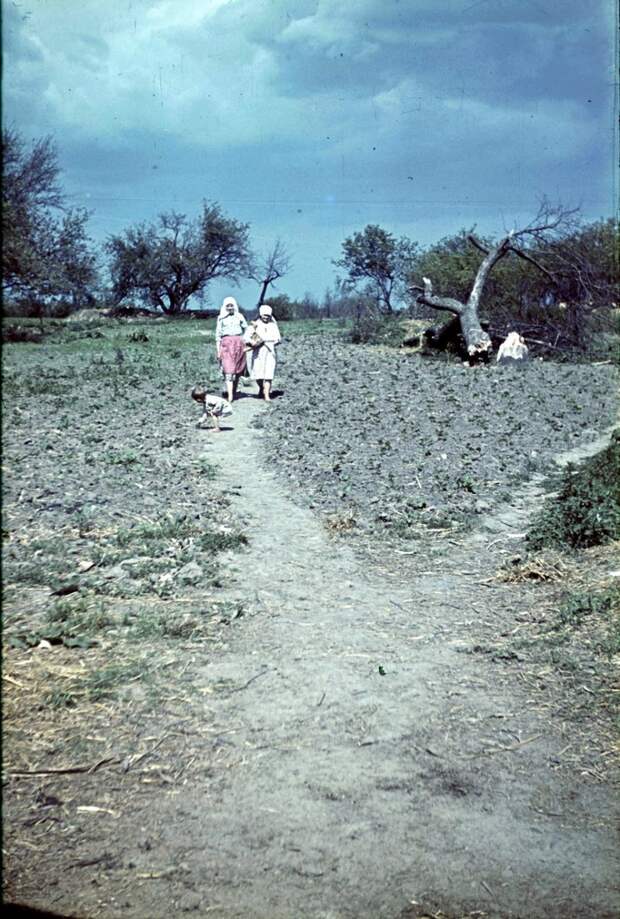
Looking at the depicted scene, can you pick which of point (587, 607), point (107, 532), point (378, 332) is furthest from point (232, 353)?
point (378, 332)

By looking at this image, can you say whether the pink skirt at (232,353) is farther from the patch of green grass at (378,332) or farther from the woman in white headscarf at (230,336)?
the patch of green grass at (378,332)

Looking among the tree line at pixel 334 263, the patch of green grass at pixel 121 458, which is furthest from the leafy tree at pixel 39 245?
the patch of green grass at pixel 121 458

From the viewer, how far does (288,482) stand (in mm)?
9758

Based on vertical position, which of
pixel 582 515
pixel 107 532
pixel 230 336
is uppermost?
pixel 230 336

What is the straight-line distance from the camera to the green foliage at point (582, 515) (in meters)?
7.17

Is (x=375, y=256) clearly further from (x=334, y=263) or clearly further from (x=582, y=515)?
(x=582, y=515)

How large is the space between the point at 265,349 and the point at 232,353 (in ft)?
3.14

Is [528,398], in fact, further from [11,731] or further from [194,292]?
[194,292]

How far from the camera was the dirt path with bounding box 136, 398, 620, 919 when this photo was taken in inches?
119

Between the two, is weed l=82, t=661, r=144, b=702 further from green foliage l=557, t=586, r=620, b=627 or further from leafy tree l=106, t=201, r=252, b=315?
leafy tree l=106, t=201, r=252, b=315

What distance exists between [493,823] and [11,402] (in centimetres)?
1240

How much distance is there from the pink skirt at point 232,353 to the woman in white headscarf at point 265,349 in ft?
1.63

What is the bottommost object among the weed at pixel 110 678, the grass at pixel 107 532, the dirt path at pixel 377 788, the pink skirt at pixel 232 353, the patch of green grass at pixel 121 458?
the dirt path at pixel 377 788

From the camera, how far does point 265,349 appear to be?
15281mm
